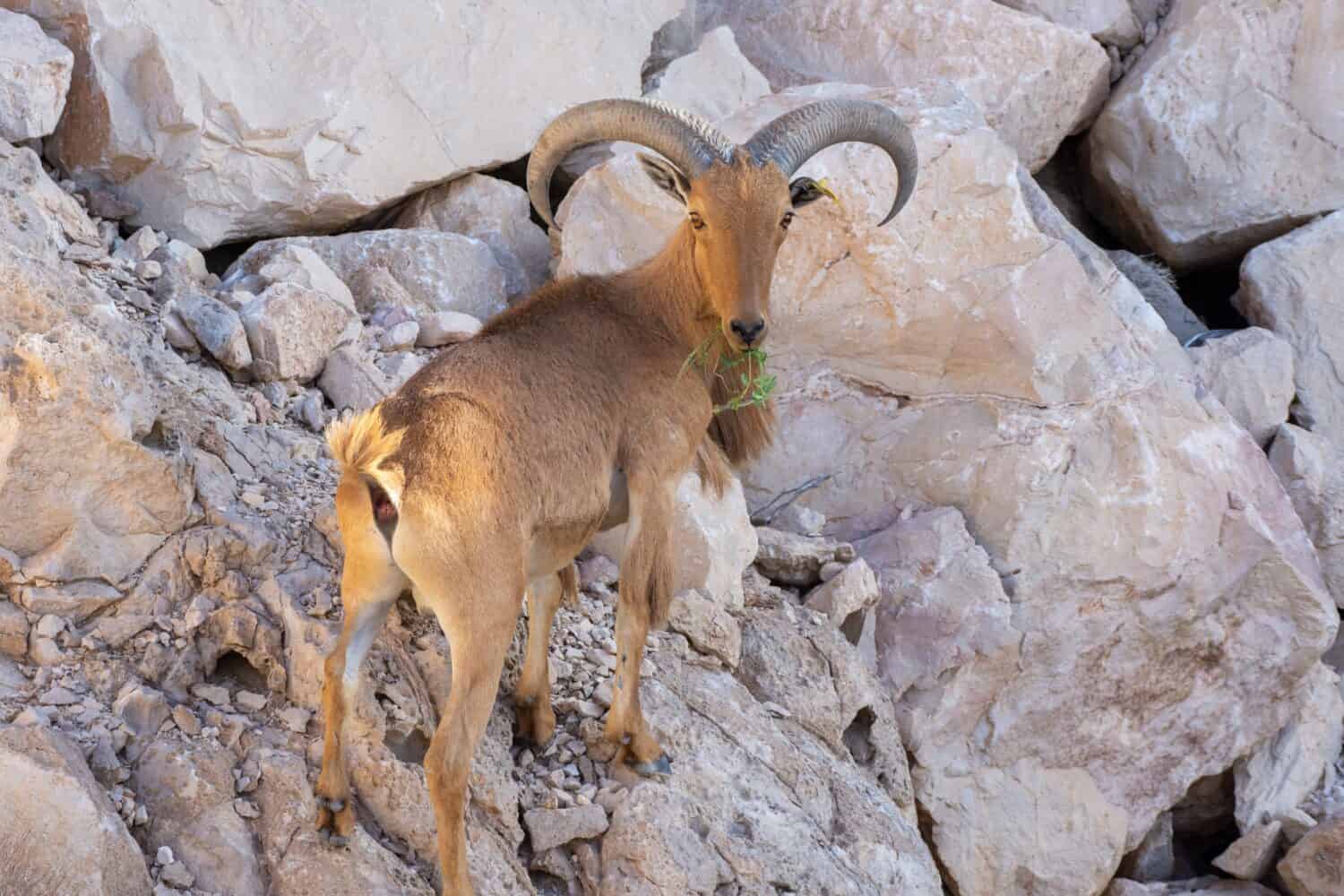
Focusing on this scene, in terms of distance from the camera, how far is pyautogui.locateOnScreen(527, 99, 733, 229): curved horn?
21.9 ft

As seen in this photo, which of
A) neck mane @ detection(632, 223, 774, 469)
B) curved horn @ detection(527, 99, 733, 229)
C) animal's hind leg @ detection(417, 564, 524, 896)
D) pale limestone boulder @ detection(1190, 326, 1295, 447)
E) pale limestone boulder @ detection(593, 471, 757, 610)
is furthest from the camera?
pale limestone boulder @ detection(1190, 326, 1295, 447)

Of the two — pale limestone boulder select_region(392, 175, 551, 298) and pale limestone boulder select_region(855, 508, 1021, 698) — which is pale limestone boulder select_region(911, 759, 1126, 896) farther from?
pale limestone boulder select_region(392, 175, 551, 298)

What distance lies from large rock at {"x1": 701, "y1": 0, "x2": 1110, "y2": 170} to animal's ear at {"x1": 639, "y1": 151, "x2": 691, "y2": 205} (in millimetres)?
5728

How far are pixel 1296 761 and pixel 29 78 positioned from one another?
9.67 metres

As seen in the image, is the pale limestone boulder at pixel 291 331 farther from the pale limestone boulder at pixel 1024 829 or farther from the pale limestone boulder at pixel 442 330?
the pale limestone boulder at pixel 1024 829

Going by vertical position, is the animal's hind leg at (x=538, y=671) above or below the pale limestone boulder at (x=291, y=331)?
below

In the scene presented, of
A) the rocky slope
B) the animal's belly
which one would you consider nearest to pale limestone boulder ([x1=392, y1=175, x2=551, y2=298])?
the rocky slope

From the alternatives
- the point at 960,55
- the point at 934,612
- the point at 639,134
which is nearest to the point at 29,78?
the point at 639,134

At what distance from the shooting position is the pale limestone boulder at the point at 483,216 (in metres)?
10.2

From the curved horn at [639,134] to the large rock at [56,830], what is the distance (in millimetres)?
3830

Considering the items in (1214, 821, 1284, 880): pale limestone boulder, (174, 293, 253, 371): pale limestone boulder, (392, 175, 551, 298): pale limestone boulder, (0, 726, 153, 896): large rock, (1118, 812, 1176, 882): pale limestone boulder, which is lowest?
(1118, 812, 1176, 882): pale limestone boulder

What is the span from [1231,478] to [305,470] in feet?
20.3

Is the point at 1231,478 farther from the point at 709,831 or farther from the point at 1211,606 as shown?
the point at 709,831

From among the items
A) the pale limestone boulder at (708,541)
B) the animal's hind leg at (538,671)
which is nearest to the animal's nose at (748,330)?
the pale limestone boulder at (708,541)
